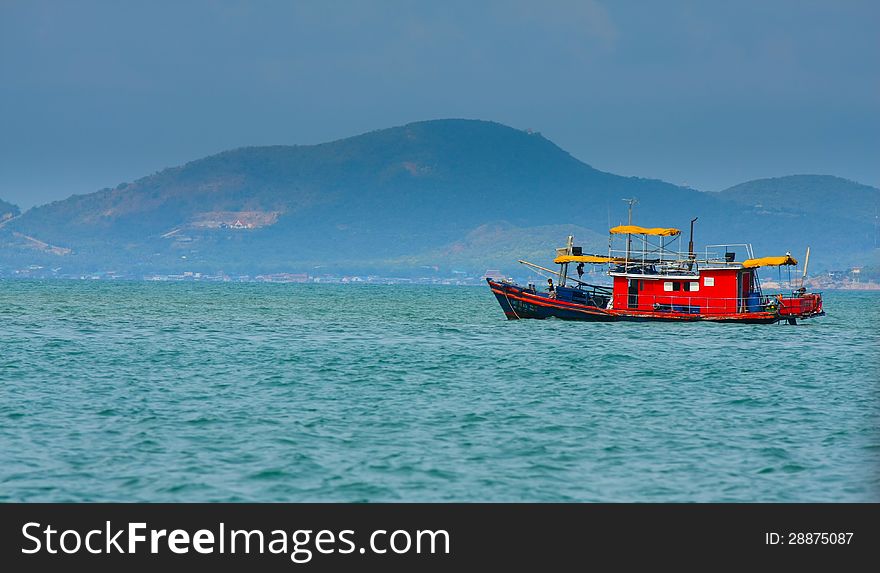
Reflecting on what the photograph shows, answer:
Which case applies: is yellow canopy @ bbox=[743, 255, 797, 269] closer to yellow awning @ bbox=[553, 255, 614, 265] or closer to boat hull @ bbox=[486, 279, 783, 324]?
boat hull @ bbox=[486, 279, 783, 324]

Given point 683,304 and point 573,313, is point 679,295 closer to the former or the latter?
point 683,304

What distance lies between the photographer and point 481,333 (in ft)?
238

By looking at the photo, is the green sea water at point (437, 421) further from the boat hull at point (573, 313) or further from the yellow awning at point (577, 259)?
the yellow awning at point (577, 259)

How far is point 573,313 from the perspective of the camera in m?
77.7

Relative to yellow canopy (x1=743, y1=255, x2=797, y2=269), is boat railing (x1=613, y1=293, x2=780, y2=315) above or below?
below

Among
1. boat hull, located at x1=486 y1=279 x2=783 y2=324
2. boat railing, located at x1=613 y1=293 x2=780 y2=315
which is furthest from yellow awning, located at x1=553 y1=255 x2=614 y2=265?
boat railing, located at x1=613 y1=293 x2=780 y2=315

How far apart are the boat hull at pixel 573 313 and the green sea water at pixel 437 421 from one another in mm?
11714

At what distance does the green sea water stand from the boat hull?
1171 cm

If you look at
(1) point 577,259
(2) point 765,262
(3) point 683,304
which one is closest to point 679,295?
(3) point 683,304

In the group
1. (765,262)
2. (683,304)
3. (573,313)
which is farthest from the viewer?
(573,313)

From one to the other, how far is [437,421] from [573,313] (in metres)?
45.7

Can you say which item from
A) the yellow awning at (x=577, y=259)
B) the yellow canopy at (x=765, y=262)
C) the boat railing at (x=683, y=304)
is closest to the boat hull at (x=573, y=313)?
the boat railing at (x=683, y=304)

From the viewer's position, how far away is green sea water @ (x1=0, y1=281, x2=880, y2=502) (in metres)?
24.4
